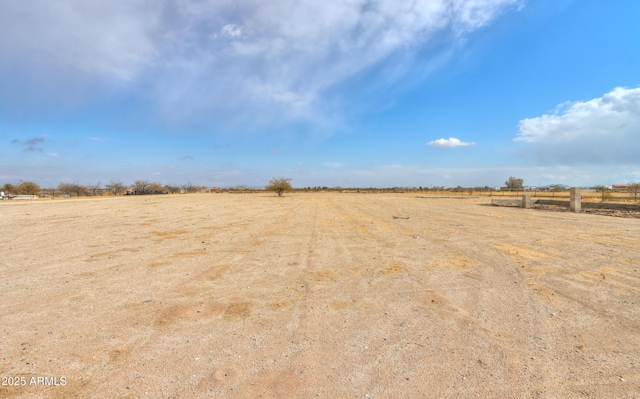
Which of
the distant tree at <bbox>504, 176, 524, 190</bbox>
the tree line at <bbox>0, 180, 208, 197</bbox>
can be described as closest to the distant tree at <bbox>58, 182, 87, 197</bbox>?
the tree line at <bbox>0, 180, 208, 197</bbox>

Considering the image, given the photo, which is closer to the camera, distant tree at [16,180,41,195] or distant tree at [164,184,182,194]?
distant tree at [16,180,41,195]

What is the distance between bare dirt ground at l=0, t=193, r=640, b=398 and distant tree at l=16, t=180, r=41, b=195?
63.8m

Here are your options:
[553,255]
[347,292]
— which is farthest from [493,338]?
[553,255]

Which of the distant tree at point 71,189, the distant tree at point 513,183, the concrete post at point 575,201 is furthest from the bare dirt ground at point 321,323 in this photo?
the distant tree at point 513,183

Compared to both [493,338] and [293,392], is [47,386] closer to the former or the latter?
[293,392]

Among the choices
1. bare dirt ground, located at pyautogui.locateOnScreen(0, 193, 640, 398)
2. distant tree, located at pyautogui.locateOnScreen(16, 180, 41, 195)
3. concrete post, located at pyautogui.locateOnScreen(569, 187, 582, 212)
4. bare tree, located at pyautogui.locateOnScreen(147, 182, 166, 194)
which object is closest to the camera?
bare dirt ground, located at pyautogui.locateOnScreen(0, 193, 640, 398)

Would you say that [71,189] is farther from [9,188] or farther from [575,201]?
[575,201]

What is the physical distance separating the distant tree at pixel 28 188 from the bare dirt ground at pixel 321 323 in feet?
209

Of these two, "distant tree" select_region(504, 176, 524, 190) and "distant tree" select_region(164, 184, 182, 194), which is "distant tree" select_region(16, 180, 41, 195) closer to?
"distant tree" select_region(164, 184, 182, 194)

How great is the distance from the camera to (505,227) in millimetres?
12500

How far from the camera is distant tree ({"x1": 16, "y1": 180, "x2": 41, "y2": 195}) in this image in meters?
54.9

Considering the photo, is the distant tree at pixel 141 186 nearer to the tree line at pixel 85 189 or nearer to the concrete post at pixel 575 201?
the tree line at pixel 85 189

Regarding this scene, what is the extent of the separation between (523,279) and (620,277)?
71.5 inches

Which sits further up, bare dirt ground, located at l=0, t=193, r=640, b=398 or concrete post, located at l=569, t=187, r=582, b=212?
concrete post, located at l=569, t=187, r=582, b=212
